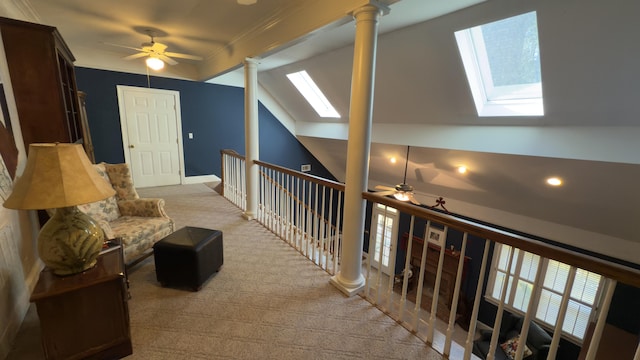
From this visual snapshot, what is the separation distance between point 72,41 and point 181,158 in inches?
98.3

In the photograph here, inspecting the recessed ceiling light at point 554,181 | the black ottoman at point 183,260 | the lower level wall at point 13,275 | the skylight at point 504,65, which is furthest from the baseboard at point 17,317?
the recessed ceiling light at point 554,181

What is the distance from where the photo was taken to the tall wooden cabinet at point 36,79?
2.30 m

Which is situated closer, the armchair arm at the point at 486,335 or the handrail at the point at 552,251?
the handrail at the point at 552,251

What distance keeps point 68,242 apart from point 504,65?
406cm

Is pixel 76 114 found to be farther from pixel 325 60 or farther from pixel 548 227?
pixel 548 227

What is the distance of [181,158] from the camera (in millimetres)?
5914

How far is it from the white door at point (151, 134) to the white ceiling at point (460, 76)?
54 cm

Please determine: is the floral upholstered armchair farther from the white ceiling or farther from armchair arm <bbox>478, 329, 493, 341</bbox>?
armchair arm <bbox>478, 329, 493, 341</bbox>

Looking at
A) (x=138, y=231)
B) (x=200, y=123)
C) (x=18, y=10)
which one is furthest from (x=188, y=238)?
(x=200, y=123)

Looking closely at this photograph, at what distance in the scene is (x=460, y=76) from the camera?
324cm

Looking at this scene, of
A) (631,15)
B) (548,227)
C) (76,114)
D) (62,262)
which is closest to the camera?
(62,262)

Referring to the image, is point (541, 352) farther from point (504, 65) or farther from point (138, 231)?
point (138, 231)

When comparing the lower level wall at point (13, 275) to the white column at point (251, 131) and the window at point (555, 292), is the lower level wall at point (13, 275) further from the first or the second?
the window at point (555, 292)

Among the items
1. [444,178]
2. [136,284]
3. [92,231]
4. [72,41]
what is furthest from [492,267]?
[72,41]
